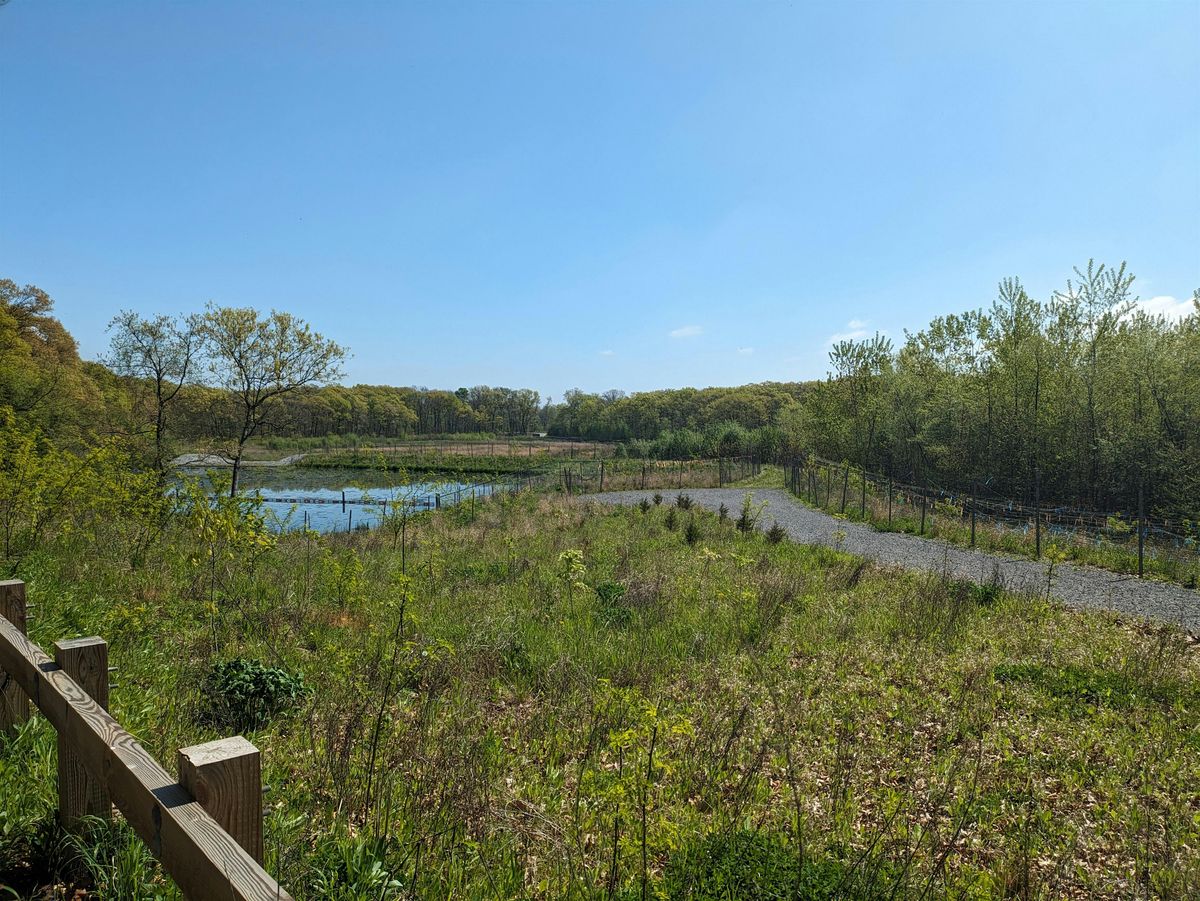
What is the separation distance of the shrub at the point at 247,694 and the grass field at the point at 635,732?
2cm

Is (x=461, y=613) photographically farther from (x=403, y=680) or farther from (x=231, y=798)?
(x=231, y=798)

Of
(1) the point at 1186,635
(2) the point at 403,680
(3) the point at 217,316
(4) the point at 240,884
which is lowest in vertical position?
(1) the point at 1186,635

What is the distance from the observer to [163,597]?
22.0ft

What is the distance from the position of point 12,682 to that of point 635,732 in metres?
2.87

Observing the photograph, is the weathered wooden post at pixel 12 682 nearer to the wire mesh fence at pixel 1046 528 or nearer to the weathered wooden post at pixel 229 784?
the weathered wooden post at pixel 229 784

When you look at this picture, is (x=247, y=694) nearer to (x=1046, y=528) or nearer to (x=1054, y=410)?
(x=1046, y=528)

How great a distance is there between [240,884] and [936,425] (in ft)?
99.0

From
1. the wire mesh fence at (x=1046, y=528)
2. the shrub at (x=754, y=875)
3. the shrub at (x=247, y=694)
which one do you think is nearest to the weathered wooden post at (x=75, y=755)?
the shrub at (x=247, y=694)

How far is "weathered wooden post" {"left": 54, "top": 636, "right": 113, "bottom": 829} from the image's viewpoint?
210 cm

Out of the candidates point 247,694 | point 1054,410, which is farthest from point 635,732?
point 1054,410

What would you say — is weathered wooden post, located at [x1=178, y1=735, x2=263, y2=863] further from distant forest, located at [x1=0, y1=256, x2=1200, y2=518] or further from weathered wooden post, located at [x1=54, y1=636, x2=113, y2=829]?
distant forest, located at [x1=0, y1=256, x2=1200, y2=518]

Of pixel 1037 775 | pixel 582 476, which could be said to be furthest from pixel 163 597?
pixel 582 476

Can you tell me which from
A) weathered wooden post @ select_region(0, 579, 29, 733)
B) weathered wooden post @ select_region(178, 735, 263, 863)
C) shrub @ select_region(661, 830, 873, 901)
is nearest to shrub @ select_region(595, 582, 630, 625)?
shrub @ select_region(661, 830, 873, 901)

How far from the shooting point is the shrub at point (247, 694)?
424cm
